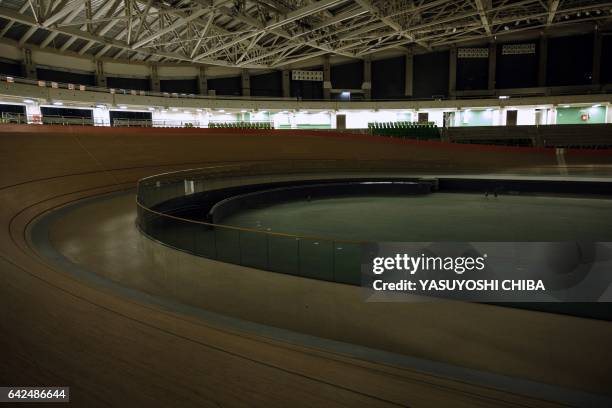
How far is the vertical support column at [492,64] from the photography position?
3518 centimetres

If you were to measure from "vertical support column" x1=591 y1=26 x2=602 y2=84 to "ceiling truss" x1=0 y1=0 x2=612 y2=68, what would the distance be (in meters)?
2.73

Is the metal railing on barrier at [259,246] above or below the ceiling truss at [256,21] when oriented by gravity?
below

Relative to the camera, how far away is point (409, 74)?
124 ft

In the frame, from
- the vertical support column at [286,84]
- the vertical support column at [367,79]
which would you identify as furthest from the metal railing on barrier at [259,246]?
the vertical support column at [367,79]

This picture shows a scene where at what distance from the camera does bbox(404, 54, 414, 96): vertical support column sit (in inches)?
1470

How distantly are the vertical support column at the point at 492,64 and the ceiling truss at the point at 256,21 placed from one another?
9.49 feet

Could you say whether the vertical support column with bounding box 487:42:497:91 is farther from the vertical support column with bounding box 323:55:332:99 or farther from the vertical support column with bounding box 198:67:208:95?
the vertical support column with bounding box 198:67:208:95

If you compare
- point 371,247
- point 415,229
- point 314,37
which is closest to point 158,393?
point 371,247

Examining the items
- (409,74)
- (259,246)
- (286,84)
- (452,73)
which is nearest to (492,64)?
(452,73)

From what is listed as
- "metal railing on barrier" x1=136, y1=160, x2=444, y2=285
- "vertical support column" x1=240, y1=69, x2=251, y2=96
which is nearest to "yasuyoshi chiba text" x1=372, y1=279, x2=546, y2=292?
"metal railing on barrier" x1=136, y1=160, x2=444, y2=285

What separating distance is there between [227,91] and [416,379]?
40900mm

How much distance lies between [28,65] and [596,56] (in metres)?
49.4

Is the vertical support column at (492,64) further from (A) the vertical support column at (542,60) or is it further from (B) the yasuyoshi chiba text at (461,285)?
(B) the yasuyoshi chiba text at (461,285)

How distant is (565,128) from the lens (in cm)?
2805
